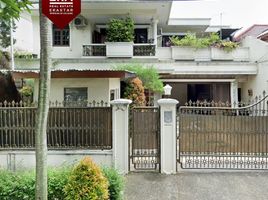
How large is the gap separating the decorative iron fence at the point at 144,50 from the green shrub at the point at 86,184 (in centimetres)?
1320

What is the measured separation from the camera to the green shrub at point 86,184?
5.41 metres

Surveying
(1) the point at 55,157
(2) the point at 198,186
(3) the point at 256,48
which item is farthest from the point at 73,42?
(2) the point at 198,186

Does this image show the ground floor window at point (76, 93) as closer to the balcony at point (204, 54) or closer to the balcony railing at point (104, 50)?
the balcony railing at point (104, 50)

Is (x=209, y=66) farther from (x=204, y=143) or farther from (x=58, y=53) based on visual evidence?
(x=204, y=143)

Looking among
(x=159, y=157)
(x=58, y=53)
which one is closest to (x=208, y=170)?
(x=159, y=157)

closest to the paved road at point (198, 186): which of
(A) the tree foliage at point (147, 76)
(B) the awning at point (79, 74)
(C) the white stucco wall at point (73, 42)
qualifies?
(B) the awning at point (79, 74)

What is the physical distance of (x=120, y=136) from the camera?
8711mm

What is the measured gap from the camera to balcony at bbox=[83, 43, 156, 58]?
17.8 m

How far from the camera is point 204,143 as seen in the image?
29.6 feet

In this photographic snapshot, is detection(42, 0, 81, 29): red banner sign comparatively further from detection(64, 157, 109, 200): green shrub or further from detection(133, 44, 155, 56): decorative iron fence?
detection(133, 44, 155, 56): decorative iron fence

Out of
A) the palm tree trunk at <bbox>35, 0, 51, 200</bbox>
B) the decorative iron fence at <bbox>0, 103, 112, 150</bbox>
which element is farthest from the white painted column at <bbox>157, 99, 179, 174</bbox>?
the palm tree trunk at <bbox>35, 0, 51, 200</bbox>

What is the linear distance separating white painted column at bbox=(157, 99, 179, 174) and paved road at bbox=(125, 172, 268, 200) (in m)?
0.29

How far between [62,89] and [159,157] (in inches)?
169

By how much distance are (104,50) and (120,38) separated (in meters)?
1.08
